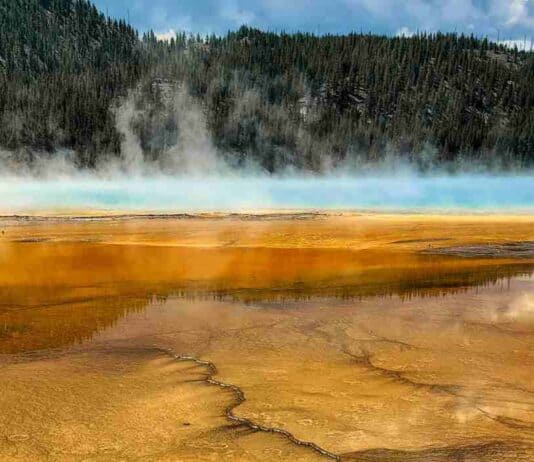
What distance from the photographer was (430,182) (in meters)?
71.8

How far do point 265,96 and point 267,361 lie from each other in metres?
76.1

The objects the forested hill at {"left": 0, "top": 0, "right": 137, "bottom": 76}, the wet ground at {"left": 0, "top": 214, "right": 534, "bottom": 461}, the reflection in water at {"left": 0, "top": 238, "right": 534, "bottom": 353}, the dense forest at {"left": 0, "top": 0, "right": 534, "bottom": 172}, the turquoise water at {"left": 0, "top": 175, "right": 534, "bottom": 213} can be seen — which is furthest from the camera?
the forested hill at {"left": 0, "top": 0, "right": 137, "bottom": 76}

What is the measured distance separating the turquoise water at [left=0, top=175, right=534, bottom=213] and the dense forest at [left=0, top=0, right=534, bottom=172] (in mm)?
4259

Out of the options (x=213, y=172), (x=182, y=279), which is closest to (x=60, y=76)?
(x=213, y=172)

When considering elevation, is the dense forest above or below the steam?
above

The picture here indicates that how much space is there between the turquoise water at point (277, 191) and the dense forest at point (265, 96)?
14.0 feet

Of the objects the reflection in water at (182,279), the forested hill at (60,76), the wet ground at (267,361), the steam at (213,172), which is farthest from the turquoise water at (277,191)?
the wet ground at (267,361)

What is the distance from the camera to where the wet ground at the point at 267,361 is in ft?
14.4

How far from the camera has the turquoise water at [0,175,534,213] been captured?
47.6 metres

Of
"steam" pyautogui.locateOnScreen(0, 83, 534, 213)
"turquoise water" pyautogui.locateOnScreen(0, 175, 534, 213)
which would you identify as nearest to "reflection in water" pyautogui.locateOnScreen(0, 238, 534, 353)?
"turquoise water" pyautogui.locateOnScreen(0, 175, 534, 213)

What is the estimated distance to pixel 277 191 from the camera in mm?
60531

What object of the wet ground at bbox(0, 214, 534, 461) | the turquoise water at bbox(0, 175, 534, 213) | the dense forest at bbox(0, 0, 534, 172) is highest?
the dense forest at bbox(0, 0, 534, 172)

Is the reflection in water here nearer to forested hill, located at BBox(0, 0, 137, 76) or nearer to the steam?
the steam

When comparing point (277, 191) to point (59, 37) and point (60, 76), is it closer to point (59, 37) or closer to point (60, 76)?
point (60, 76)
